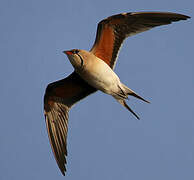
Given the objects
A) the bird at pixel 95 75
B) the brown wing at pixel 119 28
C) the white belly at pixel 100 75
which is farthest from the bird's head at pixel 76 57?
the brown wing at pixel 119 28

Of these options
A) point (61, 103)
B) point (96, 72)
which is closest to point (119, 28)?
point (96, 72)

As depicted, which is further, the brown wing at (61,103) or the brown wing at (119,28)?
the brown wing at (61,103)

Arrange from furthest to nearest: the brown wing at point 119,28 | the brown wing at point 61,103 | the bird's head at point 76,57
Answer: the brown wing at point 61,103, the brown wing at point 119,28, the bird's head at point 76,57

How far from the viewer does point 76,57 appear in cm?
713

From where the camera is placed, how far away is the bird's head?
281 inches

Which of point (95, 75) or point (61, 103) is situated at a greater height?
point (95, 75)

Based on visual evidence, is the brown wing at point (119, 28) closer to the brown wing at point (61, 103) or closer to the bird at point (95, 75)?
the bird at point (95, 75)

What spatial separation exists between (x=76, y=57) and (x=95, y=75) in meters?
0.44

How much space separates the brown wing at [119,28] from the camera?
24.4ft

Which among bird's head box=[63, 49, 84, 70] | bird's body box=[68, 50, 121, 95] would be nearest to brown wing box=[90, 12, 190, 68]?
bird's body box=[68, 50, 121, 95]

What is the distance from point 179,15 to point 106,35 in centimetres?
133

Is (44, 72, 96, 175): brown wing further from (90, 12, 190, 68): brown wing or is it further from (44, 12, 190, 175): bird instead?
(90, 12, 190, 68): brown wing

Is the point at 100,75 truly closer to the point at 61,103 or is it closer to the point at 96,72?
the point at 96,72

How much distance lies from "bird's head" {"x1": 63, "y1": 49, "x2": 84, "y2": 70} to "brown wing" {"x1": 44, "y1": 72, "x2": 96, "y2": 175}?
2.18 feet
